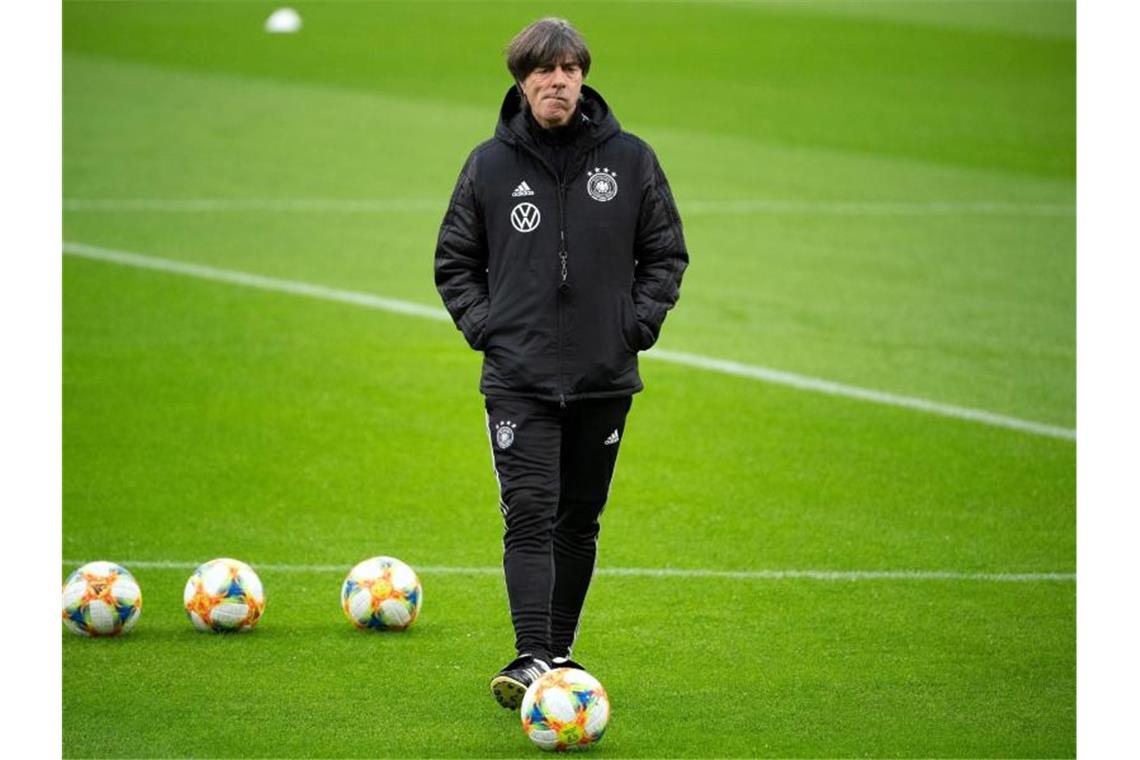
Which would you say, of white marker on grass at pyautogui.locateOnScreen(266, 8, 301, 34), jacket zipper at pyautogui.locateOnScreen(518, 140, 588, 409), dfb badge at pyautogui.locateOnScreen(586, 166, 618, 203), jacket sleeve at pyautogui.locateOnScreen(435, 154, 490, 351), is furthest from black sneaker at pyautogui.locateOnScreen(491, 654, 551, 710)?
white marker on grass at pyautogui.locateOnScreen(266, 8, 301, 34)

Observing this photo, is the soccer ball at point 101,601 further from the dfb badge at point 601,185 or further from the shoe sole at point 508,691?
the dfb badge at point 601,185

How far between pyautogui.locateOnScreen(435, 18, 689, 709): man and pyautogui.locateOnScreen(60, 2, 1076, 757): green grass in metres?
0.69

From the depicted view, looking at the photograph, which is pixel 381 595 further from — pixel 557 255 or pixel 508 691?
pixel 557 255

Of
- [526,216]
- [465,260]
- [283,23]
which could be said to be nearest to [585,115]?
[526,216]

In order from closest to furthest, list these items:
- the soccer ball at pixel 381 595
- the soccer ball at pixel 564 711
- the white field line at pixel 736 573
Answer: the soccer ball at pixel 564 711
the soccer ball at pixel 381 595
the white field line at pixel 736 573

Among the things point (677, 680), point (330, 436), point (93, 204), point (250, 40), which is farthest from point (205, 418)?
point (250, 40)

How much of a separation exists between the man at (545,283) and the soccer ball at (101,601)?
1.87 metres

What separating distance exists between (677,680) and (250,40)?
25.6m

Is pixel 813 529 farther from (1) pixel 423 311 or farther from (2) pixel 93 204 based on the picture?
(2) pixel 93 204

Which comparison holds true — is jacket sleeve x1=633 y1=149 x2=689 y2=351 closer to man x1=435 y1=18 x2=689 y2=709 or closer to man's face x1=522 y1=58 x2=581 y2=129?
man x1=435 y1=18 x2=689 y2=709

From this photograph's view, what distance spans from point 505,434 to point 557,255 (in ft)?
2.03

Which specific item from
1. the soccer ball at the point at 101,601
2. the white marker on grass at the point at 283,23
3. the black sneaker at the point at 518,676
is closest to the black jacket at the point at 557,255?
the black sneaker at the point at 518,676

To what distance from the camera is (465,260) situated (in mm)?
7387

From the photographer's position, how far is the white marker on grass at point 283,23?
→ 3341cm
